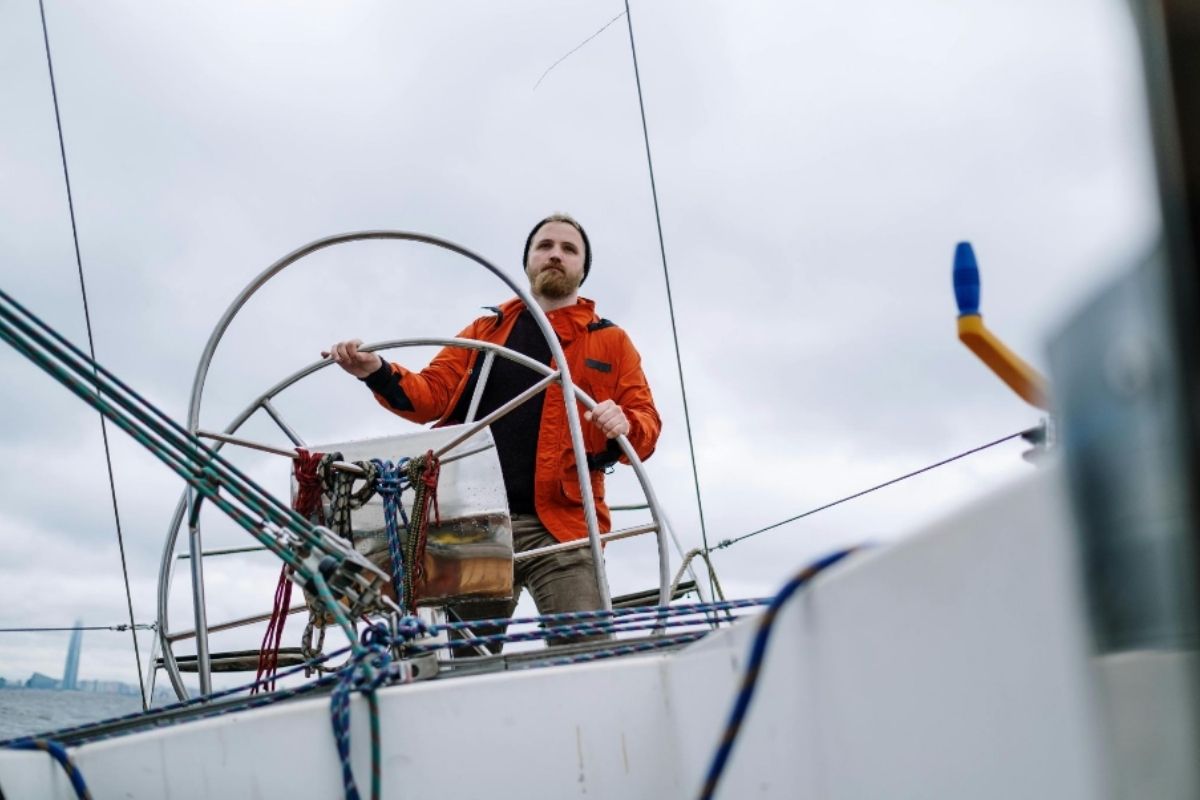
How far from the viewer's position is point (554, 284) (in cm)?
333

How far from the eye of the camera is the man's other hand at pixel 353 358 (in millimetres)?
2678

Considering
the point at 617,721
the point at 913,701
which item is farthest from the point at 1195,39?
the point at 617,721

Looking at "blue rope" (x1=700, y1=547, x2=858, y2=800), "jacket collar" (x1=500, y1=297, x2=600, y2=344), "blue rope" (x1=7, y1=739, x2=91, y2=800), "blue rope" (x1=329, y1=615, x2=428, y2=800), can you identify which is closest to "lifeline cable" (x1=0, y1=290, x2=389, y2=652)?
"blue rope" (x1=329, y1=615, x2=428, y2=800)

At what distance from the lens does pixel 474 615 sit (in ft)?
9.34

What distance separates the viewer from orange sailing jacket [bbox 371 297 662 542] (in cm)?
296

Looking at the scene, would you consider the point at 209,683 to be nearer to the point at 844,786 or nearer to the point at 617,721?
the point at 617,721

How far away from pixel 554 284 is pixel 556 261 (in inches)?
2.8

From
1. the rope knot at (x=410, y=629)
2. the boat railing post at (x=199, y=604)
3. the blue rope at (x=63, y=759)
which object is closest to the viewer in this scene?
the blue rope at (x=63, y=759)

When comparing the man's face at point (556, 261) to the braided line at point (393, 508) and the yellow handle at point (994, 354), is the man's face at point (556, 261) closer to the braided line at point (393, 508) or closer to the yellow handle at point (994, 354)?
the braided line at point (393, 508)

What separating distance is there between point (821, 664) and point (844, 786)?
77mm

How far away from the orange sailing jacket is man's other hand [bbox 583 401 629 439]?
0.19 m

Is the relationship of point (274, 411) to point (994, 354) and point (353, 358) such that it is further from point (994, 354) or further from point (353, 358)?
point (994, 354)

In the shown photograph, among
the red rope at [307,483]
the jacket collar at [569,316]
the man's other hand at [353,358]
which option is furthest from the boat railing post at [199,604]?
the jacket collar at [569,316]

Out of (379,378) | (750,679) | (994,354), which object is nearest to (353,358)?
(379,378)
